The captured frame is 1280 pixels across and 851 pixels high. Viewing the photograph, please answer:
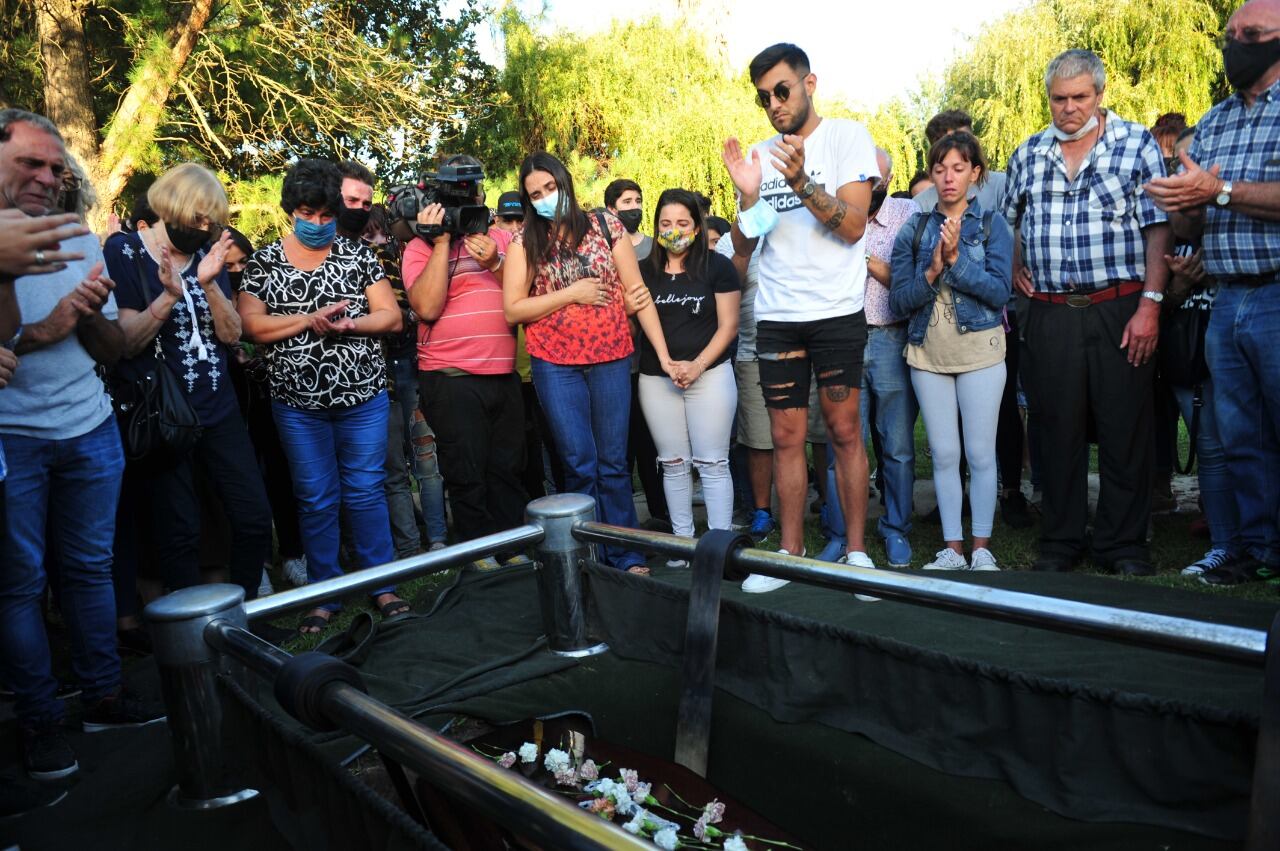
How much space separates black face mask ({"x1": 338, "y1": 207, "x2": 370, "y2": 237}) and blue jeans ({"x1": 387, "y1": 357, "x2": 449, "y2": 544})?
89 cm

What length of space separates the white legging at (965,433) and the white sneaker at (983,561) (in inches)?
3.3

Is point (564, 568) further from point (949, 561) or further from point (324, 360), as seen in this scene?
point (949, 561)

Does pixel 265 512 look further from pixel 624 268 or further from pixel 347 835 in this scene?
pixel 347 835

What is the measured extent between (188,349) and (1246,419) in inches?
177

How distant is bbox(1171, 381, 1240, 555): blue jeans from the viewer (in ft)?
14.7

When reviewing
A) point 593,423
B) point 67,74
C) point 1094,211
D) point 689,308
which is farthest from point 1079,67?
point 67,74

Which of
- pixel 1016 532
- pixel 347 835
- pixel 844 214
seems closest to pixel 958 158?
pixel 844 214

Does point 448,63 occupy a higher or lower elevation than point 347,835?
higher

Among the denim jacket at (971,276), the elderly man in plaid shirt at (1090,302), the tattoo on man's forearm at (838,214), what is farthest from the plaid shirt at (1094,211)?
the tattoo on man's forearm at (838,214)

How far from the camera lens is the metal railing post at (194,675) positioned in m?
1.78

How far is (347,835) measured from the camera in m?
1.43

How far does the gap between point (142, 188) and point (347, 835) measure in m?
11.3

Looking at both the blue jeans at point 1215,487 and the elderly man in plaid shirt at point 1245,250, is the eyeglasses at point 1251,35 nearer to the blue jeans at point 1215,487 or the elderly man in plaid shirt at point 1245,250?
the elderly man in plaid shirt at point 1245,250

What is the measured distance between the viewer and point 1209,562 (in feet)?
14.4
